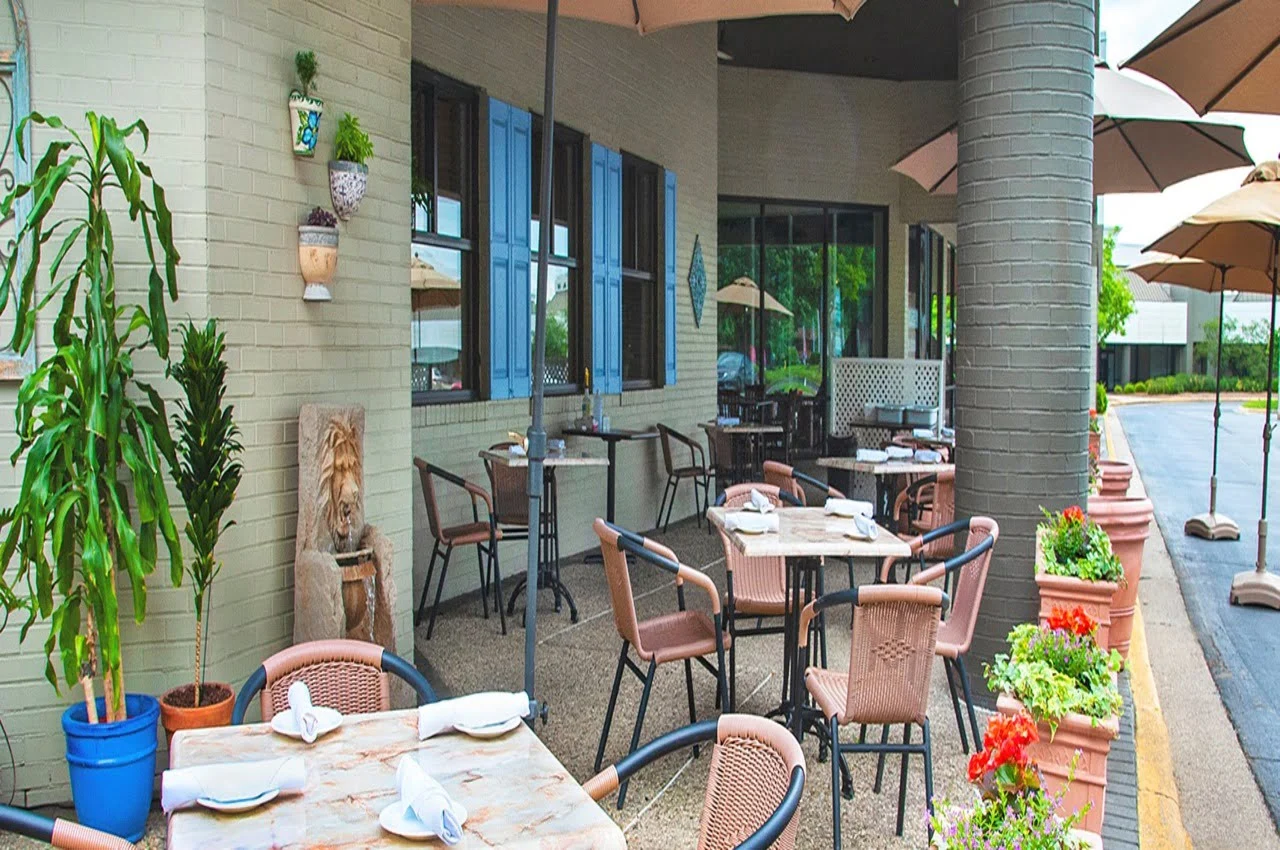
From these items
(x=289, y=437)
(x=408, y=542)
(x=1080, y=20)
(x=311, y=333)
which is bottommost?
(x=408, y=542)

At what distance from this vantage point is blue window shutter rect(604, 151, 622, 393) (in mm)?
8312

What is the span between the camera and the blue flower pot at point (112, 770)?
127 inches

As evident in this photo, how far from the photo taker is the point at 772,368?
42.8 feet

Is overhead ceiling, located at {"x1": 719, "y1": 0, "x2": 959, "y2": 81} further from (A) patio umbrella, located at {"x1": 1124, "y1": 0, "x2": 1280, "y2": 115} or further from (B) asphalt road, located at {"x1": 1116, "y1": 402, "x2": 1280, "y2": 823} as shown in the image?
(A) patio umbrella, located at {"x1": 1124, "y1": 0, "x2": 1280, "y2": 115}

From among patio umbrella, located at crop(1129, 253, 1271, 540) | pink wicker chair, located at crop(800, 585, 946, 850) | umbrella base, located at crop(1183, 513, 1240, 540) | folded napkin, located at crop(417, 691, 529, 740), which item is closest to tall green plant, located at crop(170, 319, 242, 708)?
folded napkin, located at crop(417, 691, 529, 740)

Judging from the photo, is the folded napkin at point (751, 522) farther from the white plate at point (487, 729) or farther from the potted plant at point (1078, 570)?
the white plate at point (487, 729)

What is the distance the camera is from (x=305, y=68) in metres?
4.01

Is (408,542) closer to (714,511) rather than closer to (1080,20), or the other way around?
(714,511)

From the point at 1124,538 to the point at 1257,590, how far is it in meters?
2.95

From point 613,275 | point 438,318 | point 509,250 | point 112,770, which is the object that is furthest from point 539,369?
point 613,275

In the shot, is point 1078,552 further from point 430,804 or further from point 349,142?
point 349,142

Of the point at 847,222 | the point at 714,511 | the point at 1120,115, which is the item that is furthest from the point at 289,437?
the point at 847,222

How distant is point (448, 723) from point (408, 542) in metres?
2.73

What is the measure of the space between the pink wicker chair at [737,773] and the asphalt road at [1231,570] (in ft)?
9.12
